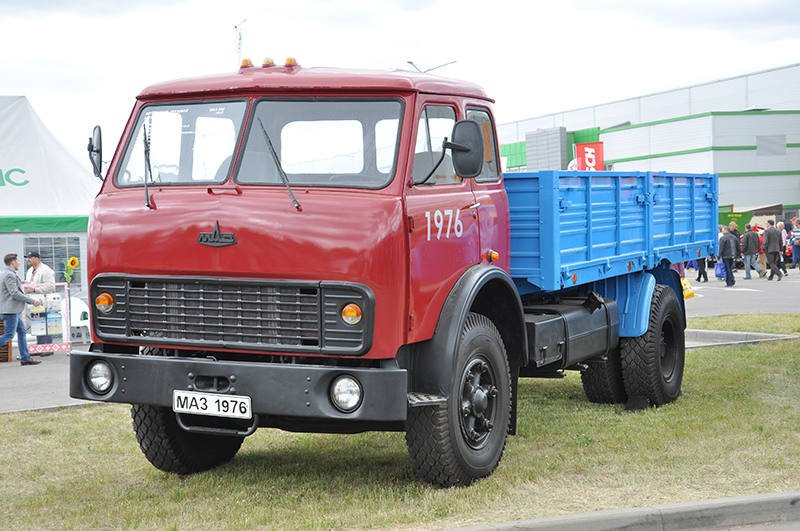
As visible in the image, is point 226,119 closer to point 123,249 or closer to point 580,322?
point 123,249

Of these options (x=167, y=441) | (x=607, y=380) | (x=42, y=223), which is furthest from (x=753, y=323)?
(x=167, y=441)

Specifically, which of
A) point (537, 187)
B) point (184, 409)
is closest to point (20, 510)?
point (184, 409)

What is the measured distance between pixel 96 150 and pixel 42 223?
10.8m

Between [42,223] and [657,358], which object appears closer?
[657,358]

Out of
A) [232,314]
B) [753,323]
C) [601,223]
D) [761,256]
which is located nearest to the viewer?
[232,314]

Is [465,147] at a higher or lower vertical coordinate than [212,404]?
higher

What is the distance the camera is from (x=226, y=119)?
667 cm

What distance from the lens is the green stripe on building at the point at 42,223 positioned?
17.0m

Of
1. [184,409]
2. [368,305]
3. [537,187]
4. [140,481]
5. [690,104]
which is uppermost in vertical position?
[690,104]

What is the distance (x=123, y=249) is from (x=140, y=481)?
1720 mm

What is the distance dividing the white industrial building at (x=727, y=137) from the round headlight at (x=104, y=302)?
129ft

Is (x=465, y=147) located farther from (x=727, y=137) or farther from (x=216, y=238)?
(x=727, y=137)

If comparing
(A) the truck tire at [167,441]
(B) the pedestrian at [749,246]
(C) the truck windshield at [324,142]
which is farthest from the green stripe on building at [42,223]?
(B) the pedestrian at [749,246]

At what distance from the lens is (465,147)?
21.2 ft
